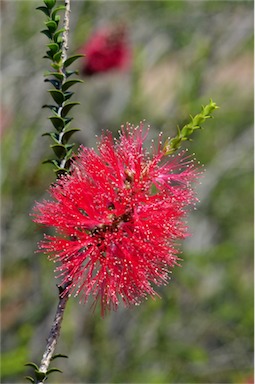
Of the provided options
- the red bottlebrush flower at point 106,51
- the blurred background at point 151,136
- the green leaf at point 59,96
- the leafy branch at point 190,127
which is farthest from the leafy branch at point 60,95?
the red bottlebrush flower at point 106,51

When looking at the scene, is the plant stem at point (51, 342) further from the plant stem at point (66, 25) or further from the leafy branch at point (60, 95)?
the plant stem at point (66, 25)

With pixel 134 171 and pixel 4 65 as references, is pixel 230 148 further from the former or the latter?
pixel 134 171

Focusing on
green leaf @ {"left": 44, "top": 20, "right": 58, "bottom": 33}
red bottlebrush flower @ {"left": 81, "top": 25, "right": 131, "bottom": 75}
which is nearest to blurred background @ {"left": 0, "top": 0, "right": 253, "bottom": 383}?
red bottlebrush flower @ {"left": 81, "top": 25, "right": 131, "bottom": 75}

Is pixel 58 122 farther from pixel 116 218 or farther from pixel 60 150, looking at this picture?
pixel 116 218

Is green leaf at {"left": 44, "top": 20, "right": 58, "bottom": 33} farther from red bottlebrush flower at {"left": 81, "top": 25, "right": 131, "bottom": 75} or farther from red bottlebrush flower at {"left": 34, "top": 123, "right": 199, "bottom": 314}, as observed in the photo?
red bottlebrush flower at {"left": 81, "top": 25, "right": 131, "bottom": 75}

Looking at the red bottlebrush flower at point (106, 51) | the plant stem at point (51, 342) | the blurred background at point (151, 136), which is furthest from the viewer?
the red bottlebrush flower at point (106, 51)

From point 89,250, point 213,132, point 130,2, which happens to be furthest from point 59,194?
point 213,132
